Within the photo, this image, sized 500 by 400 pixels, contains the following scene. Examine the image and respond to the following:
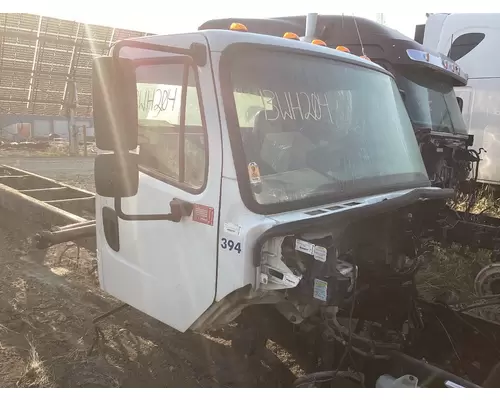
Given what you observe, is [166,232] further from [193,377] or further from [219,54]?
[193,377]

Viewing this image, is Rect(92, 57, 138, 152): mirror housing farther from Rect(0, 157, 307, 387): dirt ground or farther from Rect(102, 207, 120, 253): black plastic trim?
Rect(0, 157, 307, 387): dirt ground

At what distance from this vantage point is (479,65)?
8438mm

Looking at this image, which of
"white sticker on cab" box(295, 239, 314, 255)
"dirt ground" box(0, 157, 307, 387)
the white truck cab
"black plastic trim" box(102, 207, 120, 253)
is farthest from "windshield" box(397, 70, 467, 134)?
"white sticker on cab" box(295, 239, 314, 255)

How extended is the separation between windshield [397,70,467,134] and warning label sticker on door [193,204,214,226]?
4098 mm

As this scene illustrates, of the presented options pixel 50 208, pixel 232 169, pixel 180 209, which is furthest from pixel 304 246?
pixel 50 208

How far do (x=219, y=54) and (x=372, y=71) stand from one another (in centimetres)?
115

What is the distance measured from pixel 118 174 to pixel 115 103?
30 centimetres

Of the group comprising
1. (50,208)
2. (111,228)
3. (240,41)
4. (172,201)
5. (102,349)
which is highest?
(240,41)

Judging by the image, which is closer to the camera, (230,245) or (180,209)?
(230,245)

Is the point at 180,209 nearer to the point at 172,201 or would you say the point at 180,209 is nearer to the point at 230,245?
the point at 172,201

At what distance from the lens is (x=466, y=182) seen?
22.3 feet

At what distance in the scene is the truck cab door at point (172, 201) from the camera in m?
2.24

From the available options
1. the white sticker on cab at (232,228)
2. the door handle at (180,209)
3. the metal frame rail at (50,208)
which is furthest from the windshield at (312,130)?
the metal frame rail at (50,208)

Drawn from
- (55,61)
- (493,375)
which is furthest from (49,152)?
(493,375)
